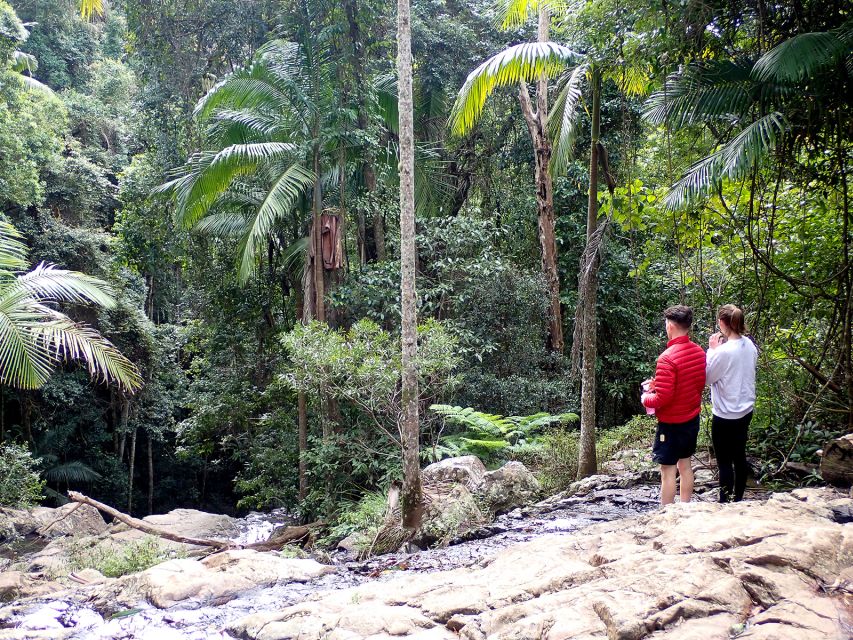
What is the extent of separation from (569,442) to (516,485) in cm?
208

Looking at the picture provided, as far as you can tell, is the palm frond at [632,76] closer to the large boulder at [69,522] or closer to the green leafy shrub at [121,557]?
Answer: the green leafy shrub at [121,557]

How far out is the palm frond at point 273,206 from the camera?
435 inches

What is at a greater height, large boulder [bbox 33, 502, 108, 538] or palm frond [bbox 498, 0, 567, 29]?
palm frond [bbox 498, 0, 567, 29]

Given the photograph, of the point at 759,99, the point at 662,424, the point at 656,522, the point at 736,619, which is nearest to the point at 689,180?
the point at 759,99

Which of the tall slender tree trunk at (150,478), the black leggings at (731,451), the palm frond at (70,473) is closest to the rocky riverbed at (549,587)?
the black leggings at (731,451)

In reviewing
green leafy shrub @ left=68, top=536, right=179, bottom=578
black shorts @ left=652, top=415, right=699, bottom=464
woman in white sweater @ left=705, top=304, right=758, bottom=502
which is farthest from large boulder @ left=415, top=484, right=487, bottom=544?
green leafy shrub @ left=68, top=536, right=179, bottom=578

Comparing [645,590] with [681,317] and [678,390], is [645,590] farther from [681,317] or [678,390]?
[681,317]

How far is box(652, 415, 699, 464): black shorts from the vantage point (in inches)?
207

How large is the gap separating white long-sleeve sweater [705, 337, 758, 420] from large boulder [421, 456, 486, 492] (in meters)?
4.01

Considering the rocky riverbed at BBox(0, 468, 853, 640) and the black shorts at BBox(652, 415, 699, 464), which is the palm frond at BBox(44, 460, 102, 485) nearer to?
the rocky riverbed at BBox(0, 468, 853, 640)

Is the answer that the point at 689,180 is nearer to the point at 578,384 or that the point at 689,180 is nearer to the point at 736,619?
the point at 736,619

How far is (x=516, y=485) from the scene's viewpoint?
8.47m

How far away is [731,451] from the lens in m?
5.42

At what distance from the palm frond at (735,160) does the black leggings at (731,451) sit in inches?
87.0
